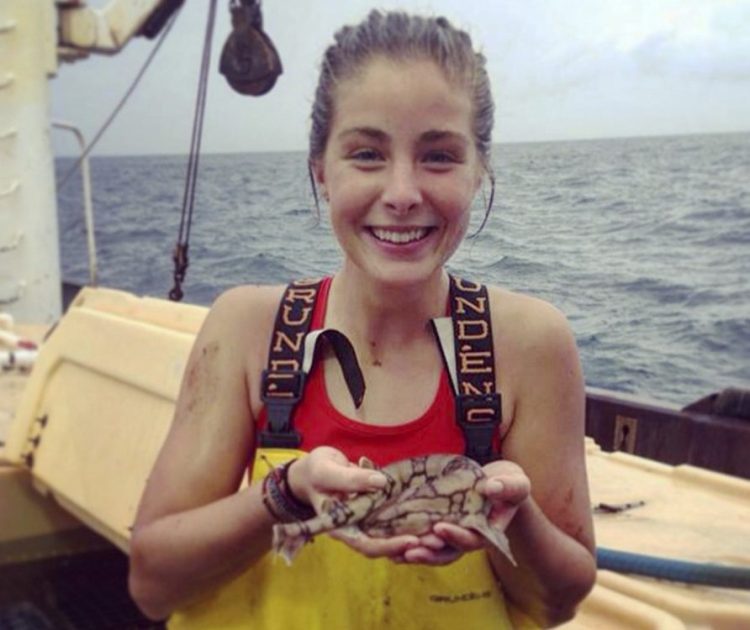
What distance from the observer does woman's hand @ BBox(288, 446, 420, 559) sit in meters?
1.66

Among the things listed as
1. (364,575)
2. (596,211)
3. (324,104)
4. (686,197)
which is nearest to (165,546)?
(364,575)

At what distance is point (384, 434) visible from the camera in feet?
6.49

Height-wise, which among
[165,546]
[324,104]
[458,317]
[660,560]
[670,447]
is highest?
[324,104]

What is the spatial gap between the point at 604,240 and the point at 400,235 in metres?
0.56

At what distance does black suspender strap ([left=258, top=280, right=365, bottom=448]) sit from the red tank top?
0.03 meters

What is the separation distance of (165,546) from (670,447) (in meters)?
3.54

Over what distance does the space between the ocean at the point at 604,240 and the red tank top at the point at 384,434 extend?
14.6 inches

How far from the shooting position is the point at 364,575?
2.04m

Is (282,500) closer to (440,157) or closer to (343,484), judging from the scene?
(343,484)

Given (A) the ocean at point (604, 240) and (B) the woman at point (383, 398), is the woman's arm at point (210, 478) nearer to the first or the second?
(B) the woman at point (383, 398)

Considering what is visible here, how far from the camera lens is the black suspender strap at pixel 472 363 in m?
1.96

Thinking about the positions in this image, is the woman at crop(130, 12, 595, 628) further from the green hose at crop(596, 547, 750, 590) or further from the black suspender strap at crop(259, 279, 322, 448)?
the green hose at crop(596, 547, 750, 590)

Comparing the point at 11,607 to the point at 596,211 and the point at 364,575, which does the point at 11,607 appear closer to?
the point at 364,575

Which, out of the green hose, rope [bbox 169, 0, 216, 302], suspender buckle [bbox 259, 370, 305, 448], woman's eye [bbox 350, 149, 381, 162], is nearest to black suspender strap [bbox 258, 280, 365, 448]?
suspender buckle [bbox 259, 370, 305, 448]
